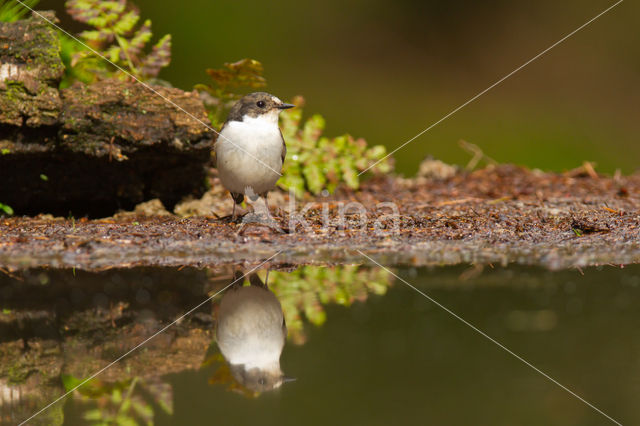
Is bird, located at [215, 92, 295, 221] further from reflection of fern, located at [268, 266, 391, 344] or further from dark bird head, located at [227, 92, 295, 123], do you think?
reflection of fern, located at [268, 266, 391, 344]

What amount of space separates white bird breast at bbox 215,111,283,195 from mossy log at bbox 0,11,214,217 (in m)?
0.50

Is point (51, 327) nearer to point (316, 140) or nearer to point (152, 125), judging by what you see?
point (152, 125)

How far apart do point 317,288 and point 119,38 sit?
3.61m

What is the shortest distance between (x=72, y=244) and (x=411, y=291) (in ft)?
6.11

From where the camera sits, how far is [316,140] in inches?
263

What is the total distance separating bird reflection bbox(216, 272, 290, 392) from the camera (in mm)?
1871

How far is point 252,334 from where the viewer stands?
7.28ft

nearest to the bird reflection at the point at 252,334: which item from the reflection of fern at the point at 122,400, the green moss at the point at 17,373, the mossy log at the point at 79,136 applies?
the reflection of fern at the point at 122,400

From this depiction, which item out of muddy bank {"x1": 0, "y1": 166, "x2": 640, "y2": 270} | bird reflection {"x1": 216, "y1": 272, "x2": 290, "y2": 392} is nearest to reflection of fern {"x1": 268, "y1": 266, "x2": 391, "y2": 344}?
bird reflection {"x1": 216, "y1": 272, "x2": 290, "y2": 392}

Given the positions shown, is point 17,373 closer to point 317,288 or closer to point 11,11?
point 317,288

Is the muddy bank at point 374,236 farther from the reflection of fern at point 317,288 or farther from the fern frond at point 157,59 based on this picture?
the fern frond at point 157,59

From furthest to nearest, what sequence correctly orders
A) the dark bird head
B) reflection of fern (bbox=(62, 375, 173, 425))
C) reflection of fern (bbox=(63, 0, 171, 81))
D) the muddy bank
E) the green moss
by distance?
1. reflection of fern (bbox=(63, 0, 171, 81))
2. the dark bird head
3. the muddy bank
4. the green moss
5. reflection of fern (bbox=(62, 375, 173, 425))

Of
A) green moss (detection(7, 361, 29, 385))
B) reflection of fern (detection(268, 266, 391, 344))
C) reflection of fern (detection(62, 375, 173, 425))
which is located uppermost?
reflection of fern (detection(268, 266, 391, 344))

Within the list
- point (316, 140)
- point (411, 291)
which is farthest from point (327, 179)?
point (411, 291)
